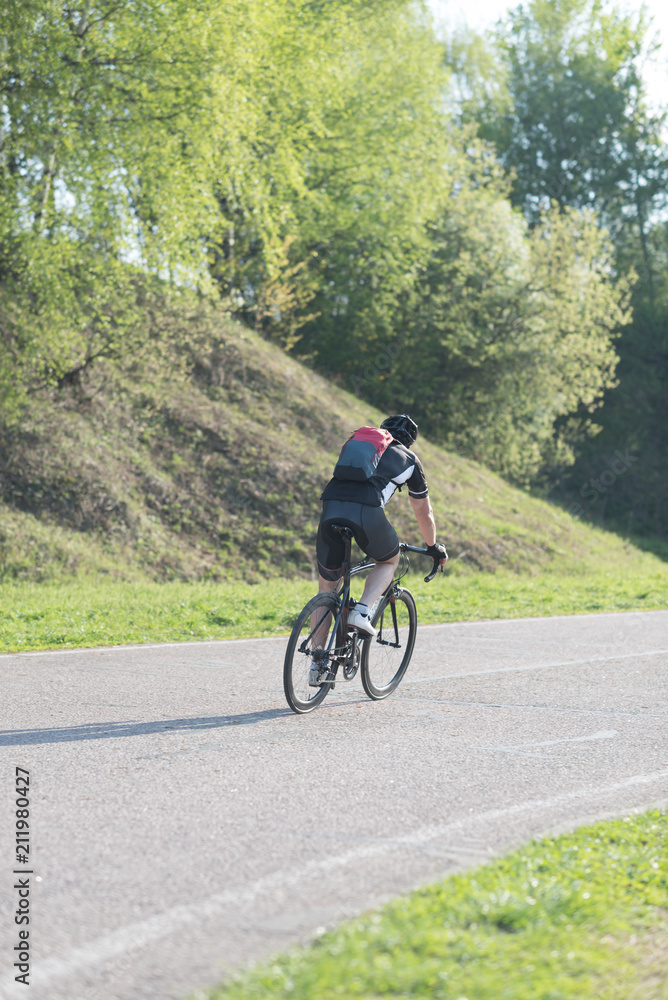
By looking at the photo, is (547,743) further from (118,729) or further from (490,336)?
(490,336)

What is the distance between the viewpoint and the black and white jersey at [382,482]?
7238 millimetres

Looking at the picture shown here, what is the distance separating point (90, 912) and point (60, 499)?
47.7 feet

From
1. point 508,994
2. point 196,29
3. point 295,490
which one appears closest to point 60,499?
point 295,490

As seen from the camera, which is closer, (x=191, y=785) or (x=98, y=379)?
(x=191, y=785)

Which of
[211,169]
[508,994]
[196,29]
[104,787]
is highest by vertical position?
[196,29]

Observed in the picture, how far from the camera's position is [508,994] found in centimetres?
278

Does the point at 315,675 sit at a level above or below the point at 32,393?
below

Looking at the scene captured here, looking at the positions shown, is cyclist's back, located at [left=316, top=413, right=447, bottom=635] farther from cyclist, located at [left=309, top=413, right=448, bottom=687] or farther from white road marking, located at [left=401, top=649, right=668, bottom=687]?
white road marking, located at [left=401, top=649, right=668, bottom=687]

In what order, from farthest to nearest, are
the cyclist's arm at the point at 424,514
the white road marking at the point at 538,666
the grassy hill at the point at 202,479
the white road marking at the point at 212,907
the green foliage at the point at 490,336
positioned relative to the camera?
the green foliage at the point at 490,336 → the grassy hill at the point at 202,479 → the white road marking at the point at 538,666 → the cyclist's arm at the point at 424,514 → the white road marking at the point at 212,907

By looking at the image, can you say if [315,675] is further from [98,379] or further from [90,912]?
[98,379]

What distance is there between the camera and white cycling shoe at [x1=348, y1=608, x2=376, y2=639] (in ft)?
23.6

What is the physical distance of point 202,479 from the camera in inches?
790

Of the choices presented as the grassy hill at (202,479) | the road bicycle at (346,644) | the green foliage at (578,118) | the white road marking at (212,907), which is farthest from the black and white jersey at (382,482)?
the green foliage at (578,118)

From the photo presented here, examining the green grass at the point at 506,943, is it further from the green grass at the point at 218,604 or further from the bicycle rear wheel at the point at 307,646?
the green grass at the point at 218,604
